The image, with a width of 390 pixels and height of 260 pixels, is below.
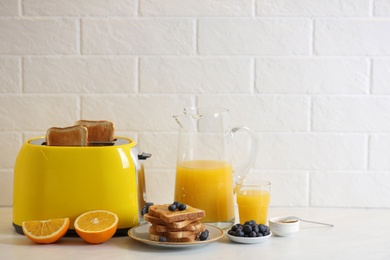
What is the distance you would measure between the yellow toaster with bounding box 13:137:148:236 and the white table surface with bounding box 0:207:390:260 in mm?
59

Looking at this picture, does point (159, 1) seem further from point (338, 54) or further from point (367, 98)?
point (367, 98)

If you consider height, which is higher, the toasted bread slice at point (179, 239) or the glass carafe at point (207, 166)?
the glass carafe at point (207, 166)

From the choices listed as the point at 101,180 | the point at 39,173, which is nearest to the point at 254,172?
the point at 101,180

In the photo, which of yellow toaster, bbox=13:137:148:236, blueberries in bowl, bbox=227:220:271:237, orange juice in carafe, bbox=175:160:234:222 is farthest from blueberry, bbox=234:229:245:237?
yellow toaster, bbox=13:137:148:236

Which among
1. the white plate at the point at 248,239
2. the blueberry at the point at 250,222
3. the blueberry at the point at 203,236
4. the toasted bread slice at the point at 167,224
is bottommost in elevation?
the white plate at the point at 248,239

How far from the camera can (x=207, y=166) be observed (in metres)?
1.55

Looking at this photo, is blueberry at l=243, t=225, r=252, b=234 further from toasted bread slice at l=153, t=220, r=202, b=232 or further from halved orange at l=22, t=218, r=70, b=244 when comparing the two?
halved orange at l=22, t=218, r=70, b=244

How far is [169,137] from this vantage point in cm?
180

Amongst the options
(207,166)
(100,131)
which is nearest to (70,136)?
(100,131)

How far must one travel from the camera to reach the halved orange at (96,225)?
1.44 metres

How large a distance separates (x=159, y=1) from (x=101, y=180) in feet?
1.73

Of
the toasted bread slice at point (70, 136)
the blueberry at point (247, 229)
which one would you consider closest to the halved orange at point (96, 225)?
the toasted bread slice at point (70, 136)

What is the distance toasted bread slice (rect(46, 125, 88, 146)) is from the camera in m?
1.53

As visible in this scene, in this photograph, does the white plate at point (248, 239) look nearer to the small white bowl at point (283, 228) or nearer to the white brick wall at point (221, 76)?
the small white bowl at point (283, 228)
